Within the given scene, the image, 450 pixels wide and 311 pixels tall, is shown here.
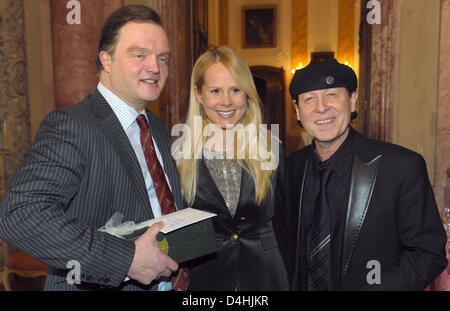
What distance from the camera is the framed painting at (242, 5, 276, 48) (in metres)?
12.2

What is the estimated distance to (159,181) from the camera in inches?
68.1

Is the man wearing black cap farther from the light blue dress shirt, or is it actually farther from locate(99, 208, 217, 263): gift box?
the light blue dress shirt

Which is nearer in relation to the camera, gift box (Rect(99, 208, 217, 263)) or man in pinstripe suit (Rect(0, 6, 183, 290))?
man in pinstripe suit (Rect(0, 6, 183, 290))

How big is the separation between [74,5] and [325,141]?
11.9ft

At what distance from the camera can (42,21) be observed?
3.97 meters

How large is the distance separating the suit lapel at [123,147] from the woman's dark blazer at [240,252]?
61cm

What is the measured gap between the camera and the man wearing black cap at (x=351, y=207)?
1.54 metres

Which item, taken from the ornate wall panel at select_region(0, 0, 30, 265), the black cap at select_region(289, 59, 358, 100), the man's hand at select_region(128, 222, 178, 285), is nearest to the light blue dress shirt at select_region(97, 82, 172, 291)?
the man's hand at select_region(128, 222, 178, 285)

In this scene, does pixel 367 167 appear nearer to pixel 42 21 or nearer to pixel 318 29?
pixel 42 21

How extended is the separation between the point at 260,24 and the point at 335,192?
11.5m

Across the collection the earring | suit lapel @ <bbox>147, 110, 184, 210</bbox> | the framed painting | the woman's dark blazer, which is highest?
the framed painting

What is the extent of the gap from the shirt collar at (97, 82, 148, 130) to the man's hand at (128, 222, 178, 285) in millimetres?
597

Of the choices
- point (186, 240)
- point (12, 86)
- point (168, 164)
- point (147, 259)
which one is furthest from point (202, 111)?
point (12, 86)

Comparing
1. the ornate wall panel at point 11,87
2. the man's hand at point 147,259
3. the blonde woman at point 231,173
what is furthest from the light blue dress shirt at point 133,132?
the ornate wall panel at point 11,87
